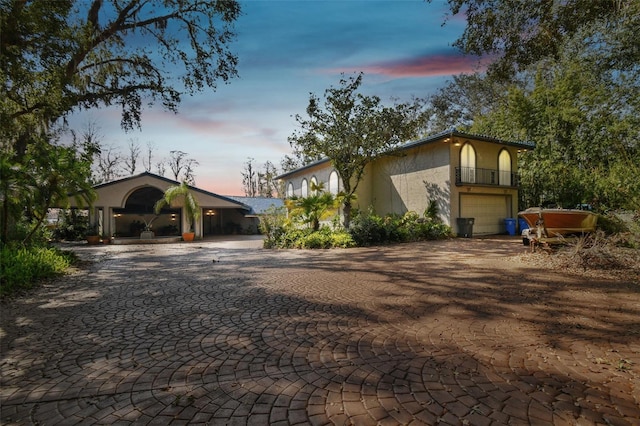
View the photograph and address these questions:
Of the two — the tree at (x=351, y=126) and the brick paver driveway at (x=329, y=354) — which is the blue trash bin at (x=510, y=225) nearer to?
the tree at (x=351, y=126)

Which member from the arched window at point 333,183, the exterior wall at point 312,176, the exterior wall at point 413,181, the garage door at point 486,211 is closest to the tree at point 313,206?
the exterior wall at point 413,181

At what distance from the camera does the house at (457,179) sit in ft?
55.9

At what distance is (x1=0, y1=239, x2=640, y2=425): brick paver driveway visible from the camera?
231 cm

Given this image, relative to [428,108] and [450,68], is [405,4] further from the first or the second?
[428,108]

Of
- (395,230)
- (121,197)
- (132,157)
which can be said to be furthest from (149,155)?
(395,230)

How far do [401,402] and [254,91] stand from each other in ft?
38.3

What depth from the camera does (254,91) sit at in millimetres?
11820

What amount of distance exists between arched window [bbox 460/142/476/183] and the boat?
786cm

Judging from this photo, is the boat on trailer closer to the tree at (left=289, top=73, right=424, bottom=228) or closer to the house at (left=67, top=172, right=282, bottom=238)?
→ the tree at (left=289, top=73, right=424, bottom=228)

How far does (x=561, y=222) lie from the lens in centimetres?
955

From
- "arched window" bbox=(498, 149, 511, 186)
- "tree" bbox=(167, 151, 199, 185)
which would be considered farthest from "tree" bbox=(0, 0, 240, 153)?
"tree" bbox=(167, 151, 199, 185)

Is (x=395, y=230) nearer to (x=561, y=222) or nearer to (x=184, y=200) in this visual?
(x=561, y=222)

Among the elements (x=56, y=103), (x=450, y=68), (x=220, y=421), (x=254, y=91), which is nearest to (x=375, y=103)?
(x=450, y=68)

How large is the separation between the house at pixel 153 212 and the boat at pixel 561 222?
19676 mm
